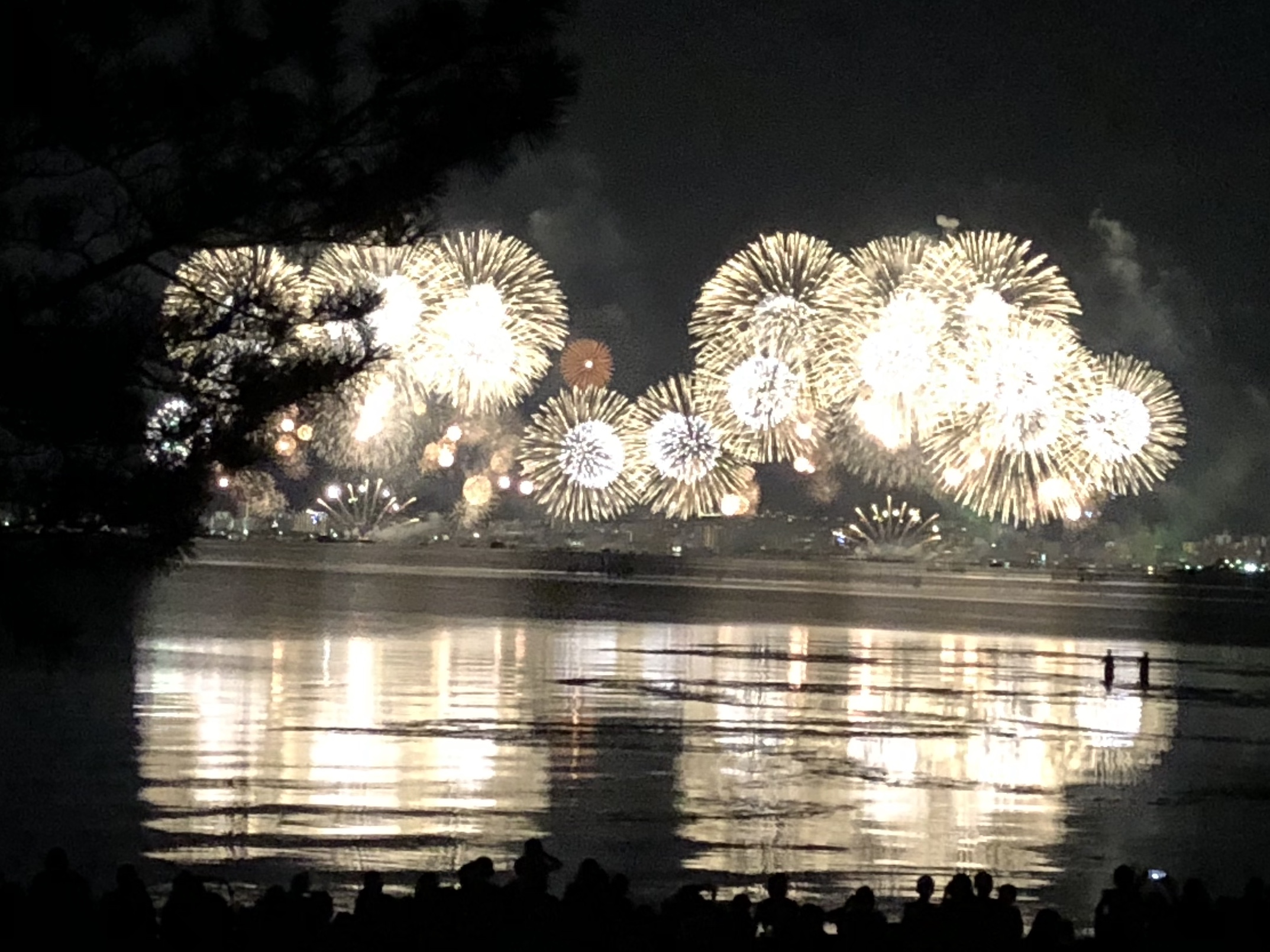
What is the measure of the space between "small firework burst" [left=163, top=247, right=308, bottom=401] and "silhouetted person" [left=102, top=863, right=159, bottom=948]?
2.84m

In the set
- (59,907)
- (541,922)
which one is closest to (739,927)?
(541,922)

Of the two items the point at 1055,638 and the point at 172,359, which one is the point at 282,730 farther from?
the point at 1055,638

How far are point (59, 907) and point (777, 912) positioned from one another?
386 centimetres

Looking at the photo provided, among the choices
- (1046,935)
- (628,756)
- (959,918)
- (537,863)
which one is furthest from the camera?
(628,756)

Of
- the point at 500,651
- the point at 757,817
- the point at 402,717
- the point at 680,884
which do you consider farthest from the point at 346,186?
the point at 500,651

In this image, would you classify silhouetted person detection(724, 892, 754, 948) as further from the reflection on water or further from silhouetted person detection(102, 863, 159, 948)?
the reflection on water

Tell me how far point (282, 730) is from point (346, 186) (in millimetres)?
16001

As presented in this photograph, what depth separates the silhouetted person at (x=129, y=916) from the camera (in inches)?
397

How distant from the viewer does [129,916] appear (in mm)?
10266

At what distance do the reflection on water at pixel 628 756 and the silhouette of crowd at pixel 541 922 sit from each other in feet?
18.0

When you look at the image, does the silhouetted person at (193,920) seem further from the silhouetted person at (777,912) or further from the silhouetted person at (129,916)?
the silhouetted person at (777,912)

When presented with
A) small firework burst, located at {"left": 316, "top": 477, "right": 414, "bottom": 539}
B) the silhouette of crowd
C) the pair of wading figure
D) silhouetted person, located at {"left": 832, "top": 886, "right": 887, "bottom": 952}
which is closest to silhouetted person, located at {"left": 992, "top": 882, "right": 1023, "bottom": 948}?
the silhouette of crowd

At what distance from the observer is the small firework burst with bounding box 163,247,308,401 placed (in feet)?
38.9

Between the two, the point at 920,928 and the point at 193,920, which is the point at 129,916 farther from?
the point at 920,928
